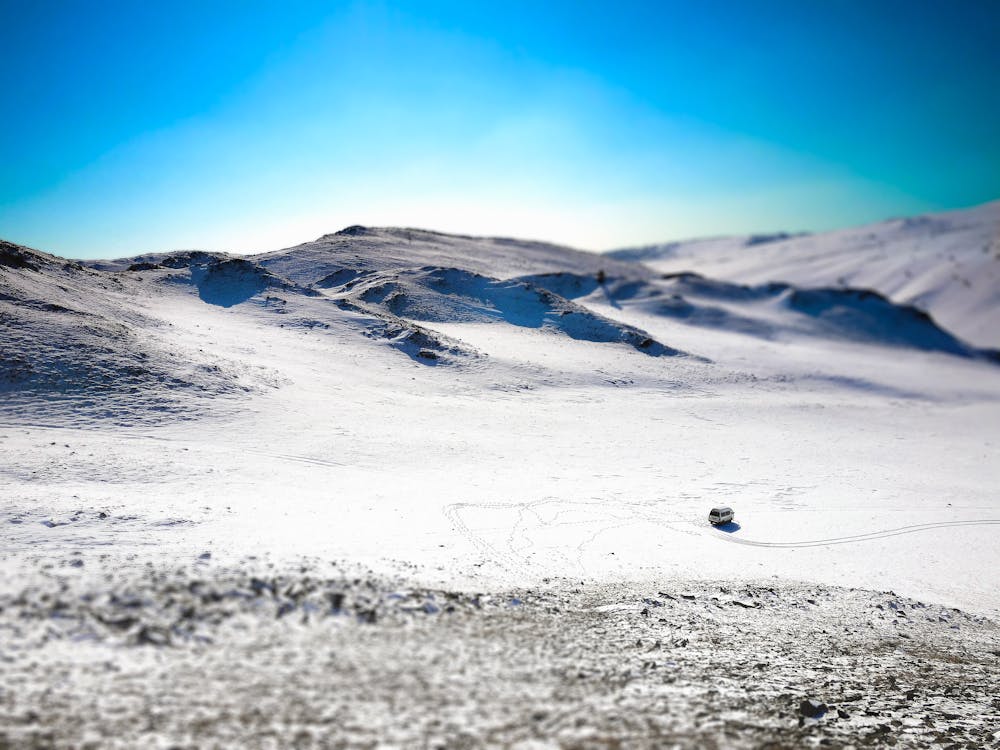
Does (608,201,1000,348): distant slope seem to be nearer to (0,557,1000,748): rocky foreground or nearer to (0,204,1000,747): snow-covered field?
(0,204,1000,747): snow-covered field

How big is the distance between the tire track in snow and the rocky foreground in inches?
118

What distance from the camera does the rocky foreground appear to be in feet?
19.3

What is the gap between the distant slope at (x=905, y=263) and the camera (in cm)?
7950

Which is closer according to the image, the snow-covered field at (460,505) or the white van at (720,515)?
the snow-covered field at (460,505)

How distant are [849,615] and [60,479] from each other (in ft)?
50.4

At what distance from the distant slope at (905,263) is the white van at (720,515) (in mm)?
71474

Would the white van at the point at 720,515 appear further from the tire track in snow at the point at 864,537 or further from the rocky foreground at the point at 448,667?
the rocky foreground at the point at 448,667

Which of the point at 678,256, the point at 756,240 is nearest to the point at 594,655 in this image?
the point at 678,256

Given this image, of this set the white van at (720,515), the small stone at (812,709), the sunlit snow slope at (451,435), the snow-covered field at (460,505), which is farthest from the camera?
the white van at (720,515)

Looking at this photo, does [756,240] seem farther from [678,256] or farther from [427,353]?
[427,353]

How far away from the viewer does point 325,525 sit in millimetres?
11438

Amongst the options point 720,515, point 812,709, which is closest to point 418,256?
point 720,515

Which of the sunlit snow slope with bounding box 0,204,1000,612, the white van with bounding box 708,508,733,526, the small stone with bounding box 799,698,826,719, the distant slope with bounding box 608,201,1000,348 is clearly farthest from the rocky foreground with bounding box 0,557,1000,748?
the distant slope with bounding box 608,201,1000,348

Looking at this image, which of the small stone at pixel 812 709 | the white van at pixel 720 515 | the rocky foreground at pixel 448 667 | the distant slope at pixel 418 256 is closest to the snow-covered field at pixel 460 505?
the rocky foreground at pixel 448 667
